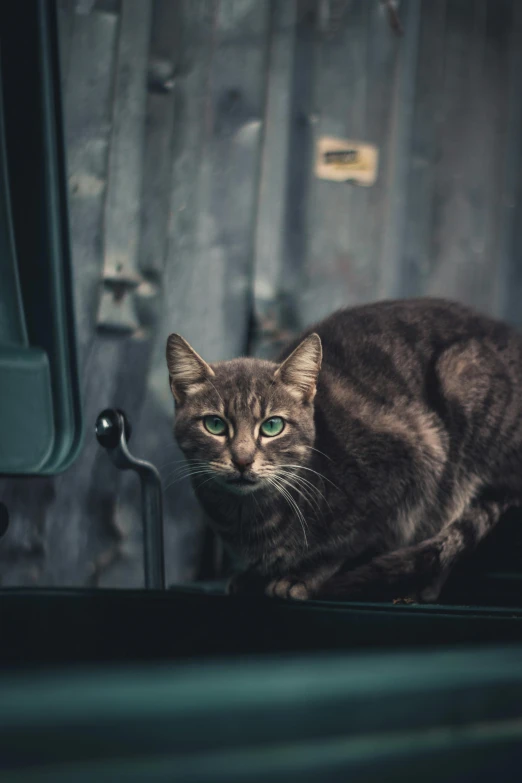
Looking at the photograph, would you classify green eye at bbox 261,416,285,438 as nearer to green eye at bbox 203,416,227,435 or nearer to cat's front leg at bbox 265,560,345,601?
green eye at bbox 203,416,227,435

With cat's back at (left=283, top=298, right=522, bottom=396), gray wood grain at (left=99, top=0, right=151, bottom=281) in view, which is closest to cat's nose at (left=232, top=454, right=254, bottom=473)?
cat's back at (left=283, top=298, right=522, bottom=396)

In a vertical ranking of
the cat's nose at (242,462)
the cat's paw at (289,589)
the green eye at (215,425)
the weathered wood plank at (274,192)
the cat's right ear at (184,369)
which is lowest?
the cat's paw at (289,589)

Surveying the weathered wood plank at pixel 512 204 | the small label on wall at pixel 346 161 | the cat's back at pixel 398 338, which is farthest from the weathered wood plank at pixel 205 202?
the weathered wood plank at pixel 512 204

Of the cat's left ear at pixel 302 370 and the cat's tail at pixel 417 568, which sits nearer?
the cat's tail at pixel 417 568

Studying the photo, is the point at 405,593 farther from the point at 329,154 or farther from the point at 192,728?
the point at 329,154

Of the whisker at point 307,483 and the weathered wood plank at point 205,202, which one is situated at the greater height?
the weathered wood plank at point 205,202

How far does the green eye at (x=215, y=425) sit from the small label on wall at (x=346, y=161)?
93cm

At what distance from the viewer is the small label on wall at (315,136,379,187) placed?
6.77 feet

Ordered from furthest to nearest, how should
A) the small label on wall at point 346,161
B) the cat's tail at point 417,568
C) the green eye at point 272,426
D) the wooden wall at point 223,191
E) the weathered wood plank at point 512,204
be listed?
the weathered wood plank at point 512,204, the small label on wall at point 346,161, the wooden wall at point 223,191, the green eye at point 272,426, the cat's tail at point 417,568

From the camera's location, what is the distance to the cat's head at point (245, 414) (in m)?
1.31

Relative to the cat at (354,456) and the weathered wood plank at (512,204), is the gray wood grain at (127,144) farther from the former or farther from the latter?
the weathered wood plank at (512,204)

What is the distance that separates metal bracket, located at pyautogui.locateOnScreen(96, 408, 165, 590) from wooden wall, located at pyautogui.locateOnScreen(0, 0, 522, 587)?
0.48m

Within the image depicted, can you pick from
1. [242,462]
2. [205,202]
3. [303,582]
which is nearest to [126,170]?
[205,202]

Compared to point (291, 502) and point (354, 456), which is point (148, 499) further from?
point (354, 456)
